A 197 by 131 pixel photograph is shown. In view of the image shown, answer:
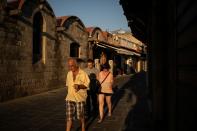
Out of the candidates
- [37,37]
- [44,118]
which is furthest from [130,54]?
[44,118]

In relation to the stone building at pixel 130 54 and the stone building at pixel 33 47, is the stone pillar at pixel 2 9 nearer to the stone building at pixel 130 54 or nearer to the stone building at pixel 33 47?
the stone building at pixel 33 47

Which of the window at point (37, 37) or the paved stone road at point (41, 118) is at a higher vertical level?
the window at point (37, 37)

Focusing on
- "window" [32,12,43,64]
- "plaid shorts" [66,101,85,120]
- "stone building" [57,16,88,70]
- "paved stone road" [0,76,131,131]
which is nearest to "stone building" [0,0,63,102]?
"window" [32,12,43,64]

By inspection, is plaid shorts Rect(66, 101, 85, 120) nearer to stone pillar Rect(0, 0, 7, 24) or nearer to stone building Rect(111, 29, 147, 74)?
stone pillar Rect(0, 0, 7, 24)

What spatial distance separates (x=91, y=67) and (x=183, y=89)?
5.74m

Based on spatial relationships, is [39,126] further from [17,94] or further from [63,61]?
[63,61]

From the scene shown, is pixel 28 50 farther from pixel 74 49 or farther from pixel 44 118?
pixel 74 49

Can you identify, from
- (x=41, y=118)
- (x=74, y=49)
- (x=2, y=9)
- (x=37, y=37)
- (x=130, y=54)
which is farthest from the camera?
(x=130, y=54)

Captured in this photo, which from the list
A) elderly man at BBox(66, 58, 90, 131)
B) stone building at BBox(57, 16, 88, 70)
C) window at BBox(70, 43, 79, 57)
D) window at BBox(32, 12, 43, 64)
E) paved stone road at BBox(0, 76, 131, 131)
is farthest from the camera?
window at BBox(70, 43, 79, 57)

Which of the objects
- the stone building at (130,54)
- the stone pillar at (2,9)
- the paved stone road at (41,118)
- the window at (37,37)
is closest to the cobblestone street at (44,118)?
the paved stone road at (41,118)

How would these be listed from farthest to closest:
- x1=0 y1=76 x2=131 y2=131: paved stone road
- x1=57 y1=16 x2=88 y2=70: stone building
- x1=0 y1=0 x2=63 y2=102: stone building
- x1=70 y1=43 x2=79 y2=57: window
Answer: x1=70 y1=43 x2=79 y2=57: window, x1=57 y1=16 x2=88 y2=70: stone building, x1=0 y1=0 x2=63 y2=102: stone building, x1=0 y1=76 x2=131 y2=131: paved stone road

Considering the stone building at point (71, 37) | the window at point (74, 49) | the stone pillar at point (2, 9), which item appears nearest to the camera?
the stone pillar at point (2, 9)

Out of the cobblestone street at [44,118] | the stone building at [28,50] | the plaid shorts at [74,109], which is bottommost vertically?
the cobblestone street at [44,118]

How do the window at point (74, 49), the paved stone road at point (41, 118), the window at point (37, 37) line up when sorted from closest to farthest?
the paved stone road at point (41, 118) → the window at point (37, 37) → the window at point (74, 49)
